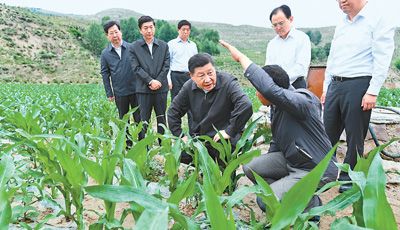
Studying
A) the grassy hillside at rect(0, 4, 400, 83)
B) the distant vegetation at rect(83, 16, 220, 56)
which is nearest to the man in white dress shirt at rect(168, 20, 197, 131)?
the grassy hillside at rect(0, 4, 400, 83)

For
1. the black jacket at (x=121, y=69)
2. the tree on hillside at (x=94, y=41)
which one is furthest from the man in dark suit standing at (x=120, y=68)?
the tree on hillside at (x=94, y=41)

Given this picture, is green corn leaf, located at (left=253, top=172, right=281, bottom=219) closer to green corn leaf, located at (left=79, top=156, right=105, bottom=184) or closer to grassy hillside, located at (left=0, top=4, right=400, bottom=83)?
green corn leaf, located at (left=79, top=156, right=105, bottom=184)

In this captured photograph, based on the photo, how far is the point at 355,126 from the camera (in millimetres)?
3285

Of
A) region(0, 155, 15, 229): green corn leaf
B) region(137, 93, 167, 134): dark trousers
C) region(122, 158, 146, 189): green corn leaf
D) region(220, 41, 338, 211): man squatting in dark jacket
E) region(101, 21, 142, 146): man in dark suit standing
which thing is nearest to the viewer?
region(0, 155, 15, 229): green corn leaf

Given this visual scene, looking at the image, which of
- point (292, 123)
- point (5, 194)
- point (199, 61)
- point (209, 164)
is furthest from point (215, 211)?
point (199, 61)

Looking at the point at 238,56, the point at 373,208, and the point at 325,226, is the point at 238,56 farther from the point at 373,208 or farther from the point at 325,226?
the point at 373,208

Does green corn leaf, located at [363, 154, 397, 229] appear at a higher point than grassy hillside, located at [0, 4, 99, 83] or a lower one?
higher

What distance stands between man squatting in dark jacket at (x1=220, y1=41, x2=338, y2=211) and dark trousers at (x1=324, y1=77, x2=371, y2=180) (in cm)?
62

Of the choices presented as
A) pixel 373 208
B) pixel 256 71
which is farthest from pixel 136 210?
pixel 256 71

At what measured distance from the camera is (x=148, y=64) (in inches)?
196

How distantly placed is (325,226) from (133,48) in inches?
124

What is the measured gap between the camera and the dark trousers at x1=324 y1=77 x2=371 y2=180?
324 cm

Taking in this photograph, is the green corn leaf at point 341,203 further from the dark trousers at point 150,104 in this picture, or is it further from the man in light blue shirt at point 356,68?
the dark trousers at point 150,104

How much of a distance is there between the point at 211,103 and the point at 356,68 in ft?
3.94
